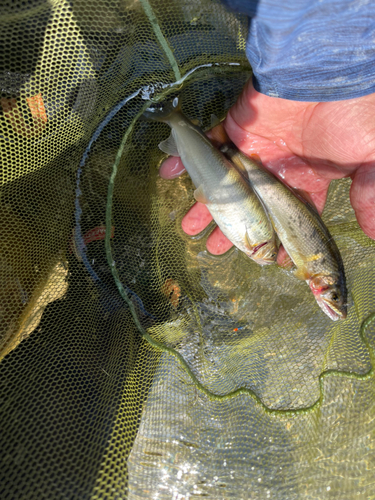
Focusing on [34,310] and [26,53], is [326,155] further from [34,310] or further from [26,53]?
[34,310]

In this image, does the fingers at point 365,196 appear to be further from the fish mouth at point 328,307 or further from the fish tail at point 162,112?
the fish tail at point 162,112

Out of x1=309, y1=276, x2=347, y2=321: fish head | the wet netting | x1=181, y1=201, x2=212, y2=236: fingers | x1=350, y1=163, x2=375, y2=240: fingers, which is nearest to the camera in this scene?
the wet netting

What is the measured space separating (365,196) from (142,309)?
1860mm

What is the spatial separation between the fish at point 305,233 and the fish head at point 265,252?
18 cm

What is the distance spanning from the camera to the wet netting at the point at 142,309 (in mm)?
1777

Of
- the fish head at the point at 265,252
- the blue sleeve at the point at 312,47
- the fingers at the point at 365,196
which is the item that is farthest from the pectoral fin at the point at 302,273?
the blue sleeve at the point at 312,47

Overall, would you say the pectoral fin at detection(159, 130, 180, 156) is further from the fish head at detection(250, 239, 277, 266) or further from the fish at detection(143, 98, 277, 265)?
the fish head at detection(250, 239, 277, 266)

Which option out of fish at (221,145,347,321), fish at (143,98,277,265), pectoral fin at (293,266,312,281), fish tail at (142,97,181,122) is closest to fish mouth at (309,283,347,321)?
fish at (221,145,347,321)

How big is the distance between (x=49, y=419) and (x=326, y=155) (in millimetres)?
2576

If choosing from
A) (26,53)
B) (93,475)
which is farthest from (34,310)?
(26,53)

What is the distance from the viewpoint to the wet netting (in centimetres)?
178

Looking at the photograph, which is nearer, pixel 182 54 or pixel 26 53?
pixel 26 53

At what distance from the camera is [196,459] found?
79.0 inches

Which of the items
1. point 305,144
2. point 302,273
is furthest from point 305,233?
point 305,144
